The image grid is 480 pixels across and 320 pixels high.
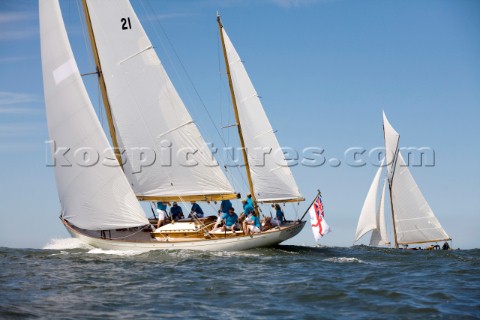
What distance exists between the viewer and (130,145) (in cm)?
3228

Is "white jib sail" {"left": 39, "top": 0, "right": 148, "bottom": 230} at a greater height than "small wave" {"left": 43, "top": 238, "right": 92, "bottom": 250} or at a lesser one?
greater

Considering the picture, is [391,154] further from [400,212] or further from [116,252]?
[116,252]

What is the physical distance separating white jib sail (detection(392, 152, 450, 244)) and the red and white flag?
18.9 m

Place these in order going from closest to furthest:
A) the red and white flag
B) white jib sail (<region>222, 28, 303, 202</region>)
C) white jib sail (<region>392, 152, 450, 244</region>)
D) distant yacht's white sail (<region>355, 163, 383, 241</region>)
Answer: the red and white flag, white jib sail (<region>222, 28, 303, 202</region>), distant yacht's white sail (<region>355, 163, 383, 241</region>), white jib sail (<region>392, 152, 450, 244</region>)

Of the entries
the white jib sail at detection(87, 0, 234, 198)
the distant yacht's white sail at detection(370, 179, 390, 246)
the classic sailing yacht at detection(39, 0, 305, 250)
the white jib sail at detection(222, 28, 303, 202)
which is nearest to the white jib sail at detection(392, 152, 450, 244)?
the distant yacht's white sail at detection(370, 179, 390, 246)

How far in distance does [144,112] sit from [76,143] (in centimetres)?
403

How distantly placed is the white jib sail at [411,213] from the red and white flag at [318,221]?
62.0ft

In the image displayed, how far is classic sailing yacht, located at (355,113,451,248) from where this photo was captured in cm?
4888

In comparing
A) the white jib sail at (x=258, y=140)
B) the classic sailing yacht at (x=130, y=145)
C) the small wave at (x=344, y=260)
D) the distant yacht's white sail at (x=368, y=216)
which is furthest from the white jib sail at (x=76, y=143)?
the distant yacht's white sail at (x=368, y=216)

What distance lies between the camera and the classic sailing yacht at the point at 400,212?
48.9 meters

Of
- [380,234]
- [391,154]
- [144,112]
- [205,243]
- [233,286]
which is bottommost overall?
[380,234]

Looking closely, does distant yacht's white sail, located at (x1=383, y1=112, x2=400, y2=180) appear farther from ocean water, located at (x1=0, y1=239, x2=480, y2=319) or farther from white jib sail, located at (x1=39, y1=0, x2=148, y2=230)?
white jib sail, located at (x1=39, y1=0, x2=148, y2=230)

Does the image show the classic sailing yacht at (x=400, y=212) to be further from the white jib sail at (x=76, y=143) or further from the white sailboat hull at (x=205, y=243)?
the white jib sail at (x=76, y=143)

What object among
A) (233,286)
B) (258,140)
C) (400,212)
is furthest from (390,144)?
(233,286)
